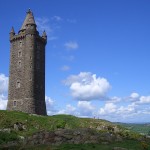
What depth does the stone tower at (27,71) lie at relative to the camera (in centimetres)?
7956

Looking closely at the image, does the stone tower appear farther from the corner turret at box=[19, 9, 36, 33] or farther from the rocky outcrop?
the rocky outcrop

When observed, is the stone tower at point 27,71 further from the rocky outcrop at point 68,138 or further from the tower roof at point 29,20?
the rocky outcrop at point 68,138

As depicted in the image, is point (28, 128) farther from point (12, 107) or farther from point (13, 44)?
point (13, 44)

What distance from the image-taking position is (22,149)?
1302 inches

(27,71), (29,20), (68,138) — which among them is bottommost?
(68,138)

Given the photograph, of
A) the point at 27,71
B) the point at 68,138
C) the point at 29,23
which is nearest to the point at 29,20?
the point at 29,23

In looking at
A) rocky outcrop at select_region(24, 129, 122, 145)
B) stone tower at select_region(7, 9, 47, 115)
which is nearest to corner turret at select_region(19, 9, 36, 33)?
stone tower at select_region(7, 9, 47, 115)

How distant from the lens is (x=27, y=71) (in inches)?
3169

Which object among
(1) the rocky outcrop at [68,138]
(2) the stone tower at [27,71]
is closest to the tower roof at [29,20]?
(2) the stone tower at [27,71]

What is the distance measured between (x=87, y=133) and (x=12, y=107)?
4247 cm

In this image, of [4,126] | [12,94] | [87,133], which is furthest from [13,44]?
[87,133]

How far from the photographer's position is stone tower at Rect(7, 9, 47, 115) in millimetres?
79562

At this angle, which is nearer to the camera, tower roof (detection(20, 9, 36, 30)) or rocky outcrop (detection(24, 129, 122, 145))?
rocky outcrop (detection(24, 129, 122, 145))

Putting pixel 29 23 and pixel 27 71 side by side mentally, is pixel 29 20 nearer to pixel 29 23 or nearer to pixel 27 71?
pixel 29 23
